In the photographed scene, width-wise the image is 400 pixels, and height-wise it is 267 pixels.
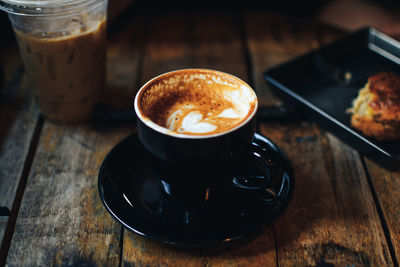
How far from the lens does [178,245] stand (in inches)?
25.8

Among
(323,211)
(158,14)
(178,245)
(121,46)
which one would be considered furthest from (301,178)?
(158,14)

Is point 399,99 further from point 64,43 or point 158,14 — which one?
point 158,14

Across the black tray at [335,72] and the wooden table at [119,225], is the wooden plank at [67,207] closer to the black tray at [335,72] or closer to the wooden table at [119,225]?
the wooden table at [119,225]

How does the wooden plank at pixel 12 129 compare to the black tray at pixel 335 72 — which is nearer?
the wooden plank at pixel 12 129

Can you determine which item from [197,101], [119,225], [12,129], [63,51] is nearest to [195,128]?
[197,101]

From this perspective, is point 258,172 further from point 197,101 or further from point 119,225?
point 119,225

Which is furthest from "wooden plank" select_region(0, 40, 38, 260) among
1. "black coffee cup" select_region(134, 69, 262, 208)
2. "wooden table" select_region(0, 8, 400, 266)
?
"black coffee cup" select_region(134, 69, 262, 208)

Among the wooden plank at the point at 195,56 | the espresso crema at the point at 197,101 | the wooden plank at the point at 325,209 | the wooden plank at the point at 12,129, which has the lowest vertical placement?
the wooden plank at the point at 12,129

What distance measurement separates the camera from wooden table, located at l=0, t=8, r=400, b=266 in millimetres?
718

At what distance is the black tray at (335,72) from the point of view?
1.07m

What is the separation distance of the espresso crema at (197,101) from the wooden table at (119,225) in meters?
0.23

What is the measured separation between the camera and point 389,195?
85 centimetres

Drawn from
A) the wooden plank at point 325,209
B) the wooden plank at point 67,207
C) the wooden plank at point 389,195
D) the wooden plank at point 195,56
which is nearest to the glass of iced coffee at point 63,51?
the wooden plank at point 67,207

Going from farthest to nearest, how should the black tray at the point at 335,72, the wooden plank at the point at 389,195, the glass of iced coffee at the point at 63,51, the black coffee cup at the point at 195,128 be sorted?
the black tray at the point at 335,72 → the glass of iced coffee at the point at 63,51 → the wooden plank at the point at 389,195 → the black coffee cup at the point at 195,128
